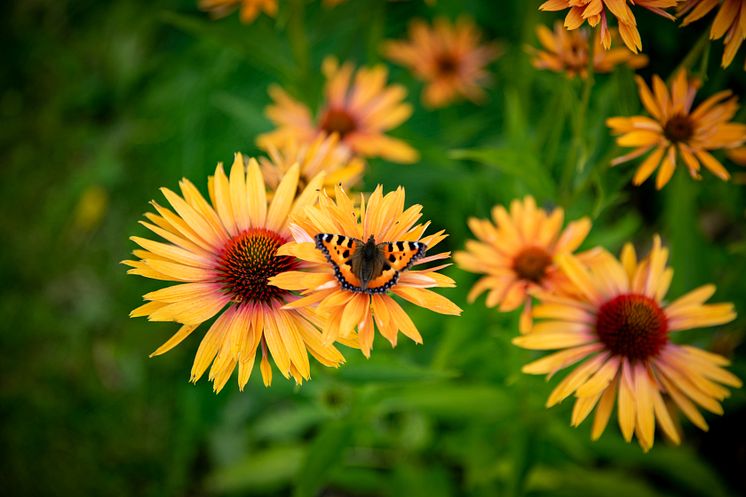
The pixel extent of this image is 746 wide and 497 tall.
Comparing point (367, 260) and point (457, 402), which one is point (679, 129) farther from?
point (457, 402)

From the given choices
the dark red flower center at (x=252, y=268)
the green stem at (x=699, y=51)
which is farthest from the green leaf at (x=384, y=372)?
the green stem at (x=699, y=51)

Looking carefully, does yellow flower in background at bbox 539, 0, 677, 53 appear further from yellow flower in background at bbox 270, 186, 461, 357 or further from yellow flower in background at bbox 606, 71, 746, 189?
yellow flower in background at bbox 270, 186, 461, 357

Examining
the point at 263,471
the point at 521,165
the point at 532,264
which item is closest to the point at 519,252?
the point at 532,264

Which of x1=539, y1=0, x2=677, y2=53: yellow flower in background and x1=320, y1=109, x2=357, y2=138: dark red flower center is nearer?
x1=539, y1=0, x2=677, y2=53: yellow flower in background

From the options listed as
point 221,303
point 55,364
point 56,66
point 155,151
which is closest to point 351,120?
point 221,303

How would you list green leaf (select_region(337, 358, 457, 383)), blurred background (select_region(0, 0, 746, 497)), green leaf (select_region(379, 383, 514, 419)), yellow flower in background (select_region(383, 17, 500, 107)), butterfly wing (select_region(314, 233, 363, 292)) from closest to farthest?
butterfly wing (select_region(314, 233, 363, 292)), green leaf (select_region(337, 358, 457, 383)), blurred background (select_region(0, 0, 746, 497)), green leaf (select_region(379, 383, 514, 419)), yellow flower in background (select_region(383, 17, 500, 107))

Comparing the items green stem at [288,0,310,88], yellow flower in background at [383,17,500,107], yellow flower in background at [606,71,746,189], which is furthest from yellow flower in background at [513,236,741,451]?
yellow flower in background at [383,17,500,107]

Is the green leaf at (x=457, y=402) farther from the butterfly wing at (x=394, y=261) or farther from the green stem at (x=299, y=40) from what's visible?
the green stem at (x=299, y=40)
